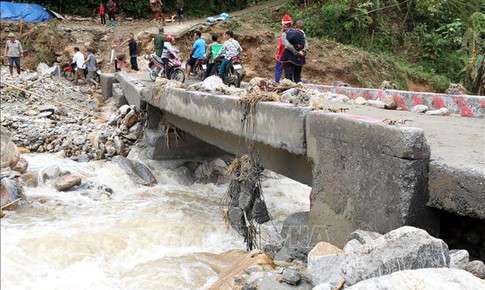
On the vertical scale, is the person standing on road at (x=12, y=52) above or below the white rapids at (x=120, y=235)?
above

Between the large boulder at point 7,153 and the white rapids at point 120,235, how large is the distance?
0.56 metres

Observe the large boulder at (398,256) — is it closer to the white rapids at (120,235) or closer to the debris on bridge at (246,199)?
the white rapids at (120,235)

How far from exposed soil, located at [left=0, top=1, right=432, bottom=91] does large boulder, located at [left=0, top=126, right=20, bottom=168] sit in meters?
9.32

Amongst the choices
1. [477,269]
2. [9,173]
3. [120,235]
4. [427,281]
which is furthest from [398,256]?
[9,173]

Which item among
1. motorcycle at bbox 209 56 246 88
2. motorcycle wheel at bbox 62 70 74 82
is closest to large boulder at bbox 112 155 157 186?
motorcycle at bbox 209 56 246 88

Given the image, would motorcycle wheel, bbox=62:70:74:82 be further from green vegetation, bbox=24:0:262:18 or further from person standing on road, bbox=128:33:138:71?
green vegetation, bbox=24:0:262:18

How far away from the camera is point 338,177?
13.0 feet

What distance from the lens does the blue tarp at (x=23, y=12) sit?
18.2 m

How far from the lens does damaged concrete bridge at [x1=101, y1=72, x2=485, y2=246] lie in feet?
10.5

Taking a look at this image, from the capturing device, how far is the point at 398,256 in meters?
2.69

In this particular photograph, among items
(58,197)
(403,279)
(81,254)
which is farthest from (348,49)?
(403,279)

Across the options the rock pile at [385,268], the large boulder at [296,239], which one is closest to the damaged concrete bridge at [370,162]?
the large boulder at [296,239]

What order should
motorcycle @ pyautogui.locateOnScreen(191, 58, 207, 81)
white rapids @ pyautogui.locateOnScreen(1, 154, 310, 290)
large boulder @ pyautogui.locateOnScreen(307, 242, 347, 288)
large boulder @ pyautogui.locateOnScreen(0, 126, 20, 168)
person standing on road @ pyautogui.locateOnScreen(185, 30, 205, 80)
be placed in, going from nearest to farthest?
large boulder @ pyautogui.locateOnScreen(307, 242, 347, 288) < white rapids @ pyautogui.locateOnScreen(1, 154, 310, 290) < large boulder @ pyautogui.locateOnScreen(0, 126, 20, 168) < person standing on road @ pyautogui.locateOnScreen(185, 30, 205, 80) < motorcycle @ pyautogui.locateOnScreen(191, 58, 207, 81)

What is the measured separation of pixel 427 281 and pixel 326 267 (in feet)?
3.02
